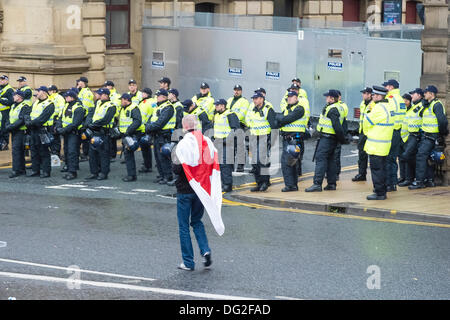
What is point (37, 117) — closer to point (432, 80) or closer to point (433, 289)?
point (432, 80)

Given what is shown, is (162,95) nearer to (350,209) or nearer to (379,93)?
(379,93)

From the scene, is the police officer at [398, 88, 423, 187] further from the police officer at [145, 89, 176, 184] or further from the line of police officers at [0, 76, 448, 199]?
the police officer at [145, 89, 176, 184]

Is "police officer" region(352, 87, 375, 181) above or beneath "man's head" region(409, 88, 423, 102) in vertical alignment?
beneath

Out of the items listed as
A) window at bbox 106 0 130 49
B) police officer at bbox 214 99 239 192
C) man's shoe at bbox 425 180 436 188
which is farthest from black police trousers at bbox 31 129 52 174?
window at bbox 106 0 130 49

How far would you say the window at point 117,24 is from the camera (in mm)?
29688

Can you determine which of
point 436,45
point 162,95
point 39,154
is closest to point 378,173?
point 436,45

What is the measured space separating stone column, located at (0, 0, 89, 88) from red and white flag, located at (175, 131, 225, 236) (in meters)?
15.4

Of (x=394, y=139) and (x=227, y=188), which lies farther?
(x=227, y=188)

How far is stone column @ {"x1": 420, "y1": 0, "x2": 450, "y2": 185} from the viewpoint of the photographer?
18016 millimetres

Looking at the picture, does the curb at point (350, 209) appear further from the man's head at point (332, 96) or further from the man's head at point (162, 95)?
the man's head at point (162, 95)

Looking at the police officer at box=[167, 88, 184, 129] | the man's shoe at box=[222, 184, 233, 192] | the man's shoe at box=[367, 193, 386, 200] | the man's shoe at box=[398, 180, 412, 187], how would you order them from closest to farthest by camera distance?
the man's shoe at box=[367, 193, 386, 200] < the man's shoe at box=[222, 184, 233, 192] < the man's shoe at box=[398, 180, 412, 187] < the police officer at box=[167, 88, 184, 129]

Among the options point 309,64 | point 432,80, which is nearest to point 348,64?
point 309,64

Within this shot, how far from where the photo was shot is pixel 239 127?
1812 cm

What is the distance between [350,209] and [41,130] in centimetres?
680
